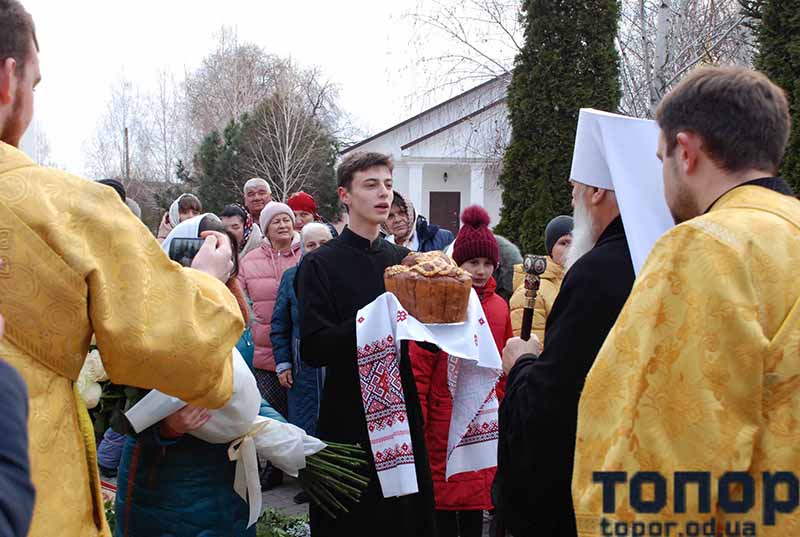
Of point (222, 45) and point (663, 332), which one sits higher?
point (222, 45)

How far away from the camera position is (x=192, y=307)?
1859 mm

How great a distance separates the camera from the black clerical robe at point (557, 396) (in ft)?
7.68

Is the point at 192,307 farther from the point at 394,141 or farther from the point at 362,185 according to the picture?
the point at 394,141

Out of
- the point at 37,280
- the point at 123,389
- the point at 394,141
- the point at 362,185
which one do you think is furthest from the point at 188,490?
the point at 394,141

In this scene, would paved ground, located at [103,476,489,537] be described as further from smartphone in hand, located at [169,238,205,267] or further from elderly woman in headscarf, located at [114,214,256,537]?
smartphone in hand, located at [169,238,205,267]

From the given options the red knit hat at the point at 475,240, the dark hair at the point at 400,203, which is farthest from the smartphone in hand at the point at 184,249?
the dark hair at the point at 400,203

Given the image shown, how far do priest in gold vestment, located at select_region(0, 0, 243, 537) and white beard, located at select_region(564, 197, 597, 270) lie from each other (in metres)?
1.42

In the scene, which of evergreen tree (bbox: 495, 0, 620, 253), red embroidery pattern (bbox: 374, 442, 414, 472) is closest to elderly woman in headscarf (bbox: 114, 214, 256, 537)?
red embroidery pattern (bbox: 374, 442, 414, 472)

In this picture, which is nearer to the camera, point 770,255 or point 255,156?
point 770,255

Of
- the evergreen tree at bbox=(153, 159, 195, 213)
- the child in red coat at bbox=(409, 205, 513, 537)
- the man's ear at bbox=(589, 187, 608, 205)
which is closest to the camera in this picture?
the man's ear at bbox=(589, 187, 608, 205)

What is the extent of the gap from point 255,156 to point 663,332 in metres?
29.5

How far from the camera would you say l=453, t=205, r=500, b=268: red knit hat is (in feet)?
17.2

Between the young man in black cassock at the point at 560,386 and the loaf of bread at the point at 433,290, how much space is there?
0.76 m

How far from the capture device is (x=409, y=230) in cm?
733
